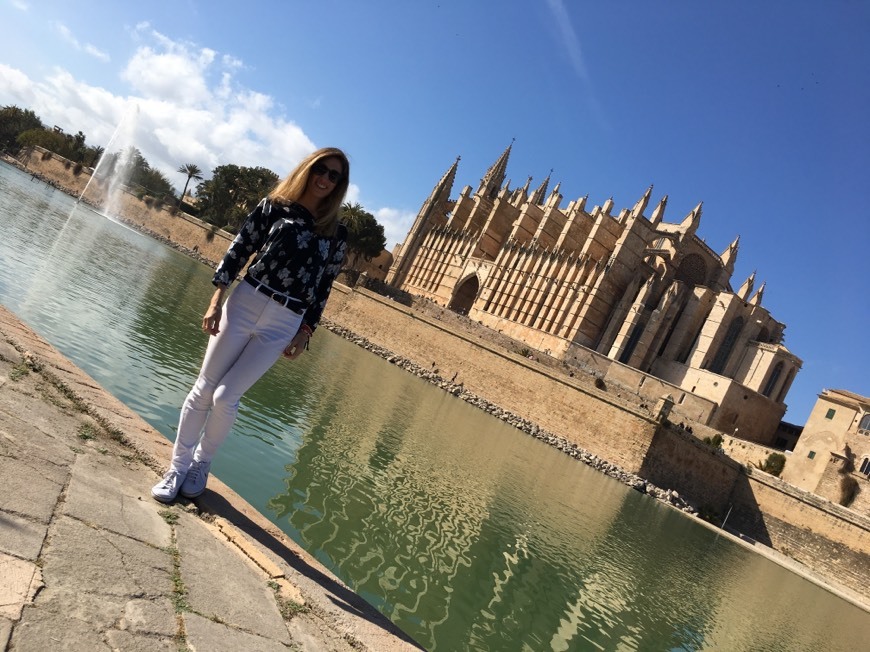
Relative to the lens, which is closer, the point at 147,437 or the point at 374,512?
the point at 147,437

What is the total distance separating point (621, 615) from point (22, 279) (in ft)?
37.9

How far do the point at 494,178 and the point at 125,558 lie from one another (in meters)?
50.1

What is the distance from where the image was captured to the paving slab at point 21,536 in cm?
206

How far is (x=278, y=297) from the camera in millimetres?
3369

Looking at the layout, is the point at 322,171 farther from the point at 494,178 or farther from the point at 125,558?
the point at 494,178

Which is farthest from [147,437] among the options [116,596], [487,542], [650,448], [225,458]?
[650,448]

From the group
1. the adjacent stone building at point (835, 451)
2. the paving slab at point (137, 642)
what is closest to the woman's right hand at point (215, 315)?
the paving slab at point (137, 642)

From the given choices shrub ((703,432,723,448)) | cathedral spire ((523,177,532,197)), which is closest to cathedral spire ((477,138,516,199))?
cathedral spire ((523,177,532,197))

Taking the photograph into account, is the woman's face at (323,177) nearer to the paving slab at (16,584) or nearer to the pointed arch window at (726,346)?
the paving slab at (16,584)

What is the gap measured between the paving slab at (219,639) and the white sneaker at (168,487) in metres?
1.03

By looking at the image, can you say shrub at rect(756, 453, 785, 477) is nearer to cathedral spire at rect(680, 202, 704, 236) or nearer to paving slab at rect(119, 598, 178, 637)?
cathedral spire at rect(680, 202, 704, 236)

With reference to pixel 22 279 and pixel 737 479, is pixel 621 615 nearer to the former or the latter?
pixel 22 279

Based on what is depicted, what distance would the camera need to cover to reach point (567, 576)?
792cm

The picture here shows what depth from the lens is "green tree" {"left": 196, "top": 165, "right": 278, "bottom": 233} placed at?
5262 cm
